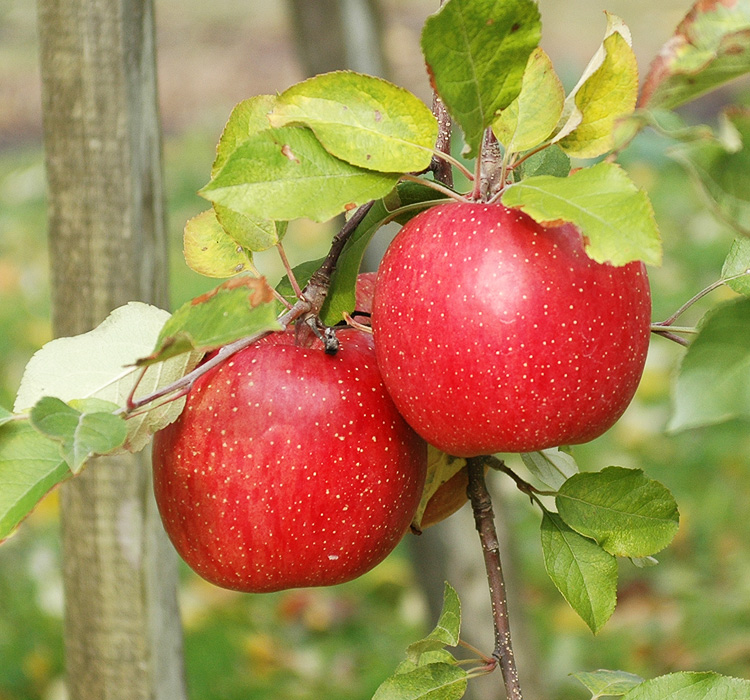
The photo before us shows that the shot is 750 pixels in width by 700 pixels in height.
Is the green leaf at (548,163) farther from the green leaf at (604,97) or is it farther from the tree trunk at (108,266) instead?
the tree trunk at (108,266)

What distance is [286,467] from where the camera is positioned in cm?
55

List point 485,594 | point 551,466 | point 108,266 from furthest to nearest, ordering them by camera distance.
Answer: point 485,594
point 108,266
point 551,466

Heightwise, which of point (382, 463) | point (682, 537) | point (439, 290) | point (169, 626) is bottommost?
point (682, 537)

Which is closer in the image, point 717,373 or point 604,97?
point 717,373

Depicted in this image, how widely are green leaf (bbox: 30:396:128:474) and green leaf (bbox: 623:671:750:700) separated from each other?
330 mm

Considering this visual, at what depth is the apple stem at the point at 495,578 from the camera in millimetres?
574

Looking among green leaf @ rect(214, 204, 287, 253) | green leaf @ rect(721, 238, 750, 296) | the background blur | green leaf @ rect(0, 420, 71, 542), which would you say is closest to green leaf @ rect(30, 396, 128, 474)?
green leaf @ rect(0, 420, 71, 542)

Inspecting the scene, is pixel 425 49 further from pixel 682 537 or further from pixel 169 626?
pixel 682 537

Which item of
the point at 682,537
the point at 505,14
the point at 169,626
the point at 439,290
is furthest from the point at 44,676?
the point at 505,14

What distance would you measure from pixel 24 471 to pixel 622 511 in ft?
1.13

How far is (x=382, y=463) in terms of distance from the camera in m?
0.57

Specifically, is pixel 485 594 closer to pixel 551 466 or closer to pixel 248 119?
pixel 551 466

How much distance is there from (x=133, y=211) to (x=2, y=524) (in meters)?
0.44

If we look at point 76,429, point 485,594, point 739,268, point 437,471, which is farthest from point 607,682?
point 485,594
